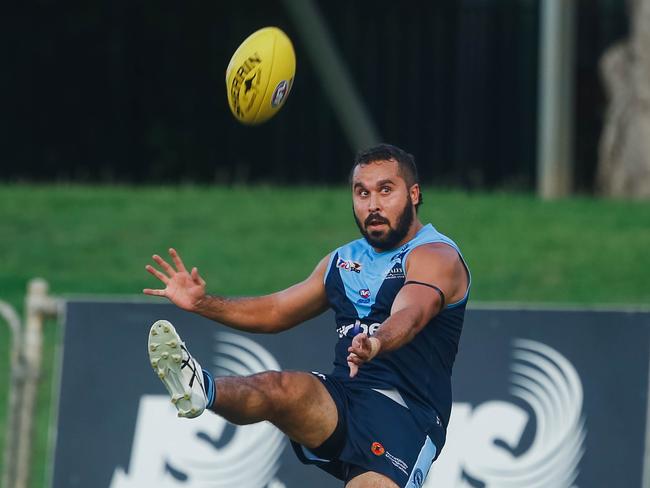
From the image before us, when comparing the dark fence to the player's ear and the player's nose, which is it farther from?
the player's nose

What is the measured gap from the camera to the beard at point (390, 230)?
6.70m

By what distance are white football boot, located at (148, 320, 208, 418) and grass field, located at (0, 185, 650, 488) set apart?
5100 mm

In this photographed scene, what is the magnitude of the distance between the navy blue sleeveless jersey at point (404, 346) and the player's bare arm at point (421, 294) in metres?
0.08

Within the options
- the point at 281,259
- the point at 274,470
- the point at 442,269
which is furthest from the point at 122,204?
the point at 442,269

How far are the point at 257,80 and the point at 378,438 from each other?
5.53 feet

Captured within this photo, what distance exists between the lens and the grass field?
1220cm

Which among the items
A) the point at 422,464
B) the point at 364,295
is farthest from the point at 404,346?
the point at 422,464

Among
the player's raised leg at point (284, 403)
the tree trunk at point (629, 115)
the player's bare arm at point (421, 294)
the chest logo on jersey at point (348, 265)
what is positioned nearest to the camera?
the player's bare arm at point (421, 294)

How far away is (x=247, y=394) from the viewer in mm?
6484

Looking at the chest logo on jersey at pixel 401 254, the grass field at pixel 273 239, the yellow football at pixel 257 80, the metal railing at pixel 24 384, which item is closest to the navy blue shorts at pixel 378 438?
the chest logo on jersey at pixel 401 254

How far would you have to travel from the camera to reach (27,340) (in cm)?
891

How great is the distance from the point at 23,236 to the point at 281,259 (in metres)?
2.38

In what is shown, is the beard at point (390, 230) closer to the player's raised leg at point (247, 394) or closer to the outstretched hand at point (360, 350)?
the player's raised leg at point (247, 394)

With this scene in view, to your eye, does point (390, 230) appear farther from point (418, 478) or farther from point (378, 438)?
point (418, 478)
